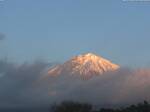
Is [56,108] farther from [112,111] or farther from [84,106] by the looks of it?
[112,111]

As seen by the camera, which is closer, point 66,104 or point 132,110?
point 132,110

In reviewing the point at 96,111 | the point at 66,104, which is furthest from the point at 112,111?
the point at 66,104

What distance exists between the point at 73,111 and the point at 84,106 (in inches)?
235

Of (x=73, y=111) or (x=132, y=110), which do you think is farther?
(x=73, y=111)

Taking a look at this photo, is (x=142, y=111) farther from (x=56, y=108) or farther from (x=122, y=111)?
(x=56, y=108)

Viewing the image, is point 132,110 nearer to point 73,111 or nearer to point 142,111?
point 142,111

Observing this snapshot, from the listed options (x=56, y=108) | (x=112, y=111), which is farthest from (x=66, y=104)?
(x=112, y=111)

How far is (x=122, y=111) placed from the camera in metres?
130

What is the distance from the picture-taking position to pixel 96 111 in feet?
456

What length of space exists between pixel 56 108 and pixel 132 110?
24161mm

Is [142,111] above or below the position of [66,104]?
below

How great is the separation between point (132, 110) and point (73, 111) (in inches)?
687

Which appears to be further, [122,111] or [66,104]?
[66,104]

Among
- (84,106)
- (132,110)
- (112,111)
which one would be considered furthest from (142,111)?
(84,106)
